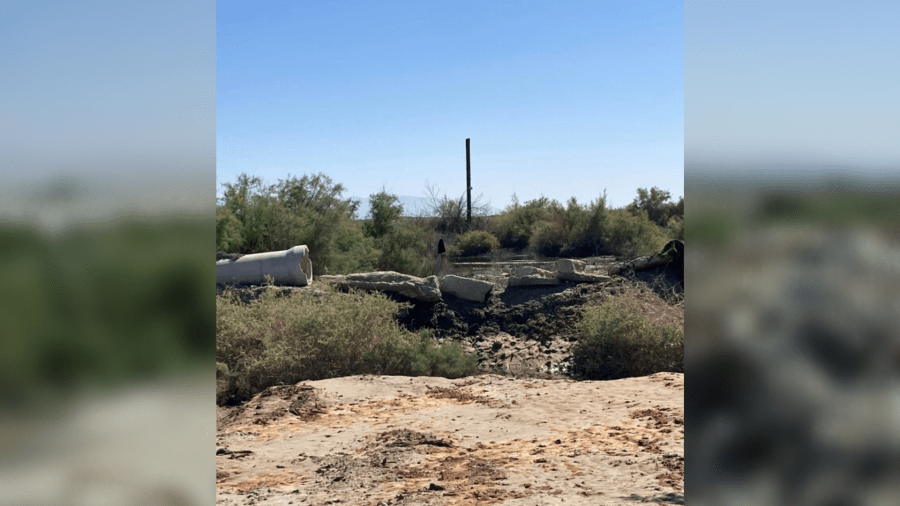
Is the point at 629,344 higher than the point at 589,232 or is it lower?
lower

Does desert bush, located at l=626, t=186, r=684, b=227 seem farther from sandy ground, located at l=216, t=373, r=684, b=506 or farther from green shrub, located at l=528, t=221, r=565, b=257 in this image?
sandy ground, located at l=216, t=373, r=684, b=506

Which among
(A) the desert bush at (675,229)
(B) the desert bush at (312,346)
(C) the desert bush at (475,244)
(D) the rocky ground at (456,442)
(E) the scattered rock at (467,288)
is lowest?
(D) the rocky ground at (456,442)

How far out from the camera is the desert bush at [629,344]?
32.8 feet

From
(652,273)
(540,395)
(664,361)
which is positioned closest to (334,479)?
(540,395)

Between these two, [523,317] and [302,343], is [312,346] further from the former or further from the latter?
[523,317]

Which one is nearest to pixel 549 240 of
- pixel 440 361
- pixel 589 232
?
pixel 589 232

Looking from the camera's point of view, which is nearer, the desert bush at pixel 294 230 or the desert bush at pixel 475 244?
the desert bush at pixel 294 230

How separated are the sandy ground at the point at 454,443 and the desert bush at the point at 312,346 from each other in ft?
1.95

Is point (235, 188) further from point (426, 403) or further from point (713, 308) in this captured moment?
point (713, 308)

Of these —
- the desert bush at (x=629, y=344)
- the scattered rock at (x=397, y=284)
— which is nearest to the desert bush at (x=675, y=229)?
the scattered rock at (x=397, y=284)

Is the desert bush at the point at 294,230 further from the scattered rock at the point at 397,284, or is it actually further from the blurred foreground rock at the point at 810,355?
the blurred foreground rock at the point at 810,355

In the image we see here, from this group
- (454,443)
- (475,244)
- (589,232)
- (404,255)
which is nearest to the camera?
(454,443)

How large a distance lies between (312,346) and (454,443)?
12.3ft

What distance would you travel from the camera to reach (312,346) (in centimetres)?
955
